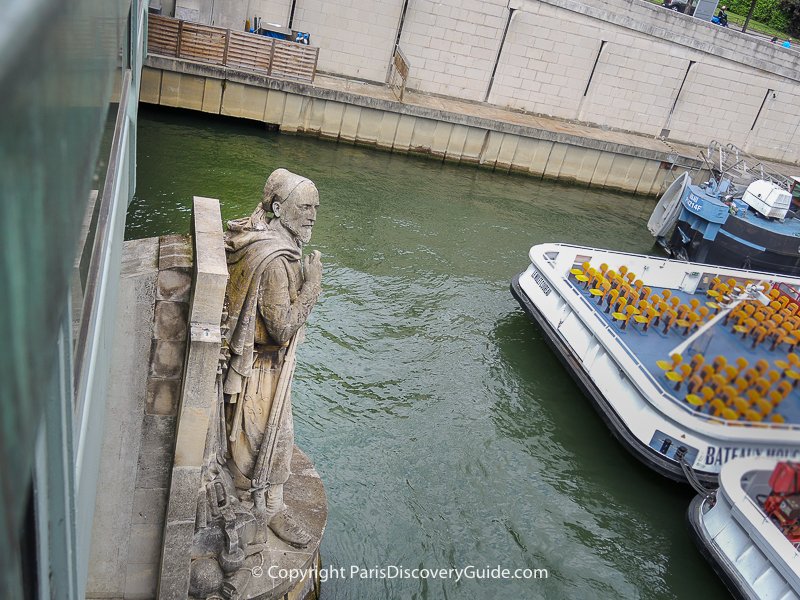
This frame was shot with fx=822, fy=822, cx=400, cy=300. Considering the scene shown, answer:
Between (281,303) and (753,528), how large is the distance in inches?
258

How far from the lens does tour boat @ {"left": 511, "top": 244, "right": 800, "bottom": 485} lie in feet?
36.8

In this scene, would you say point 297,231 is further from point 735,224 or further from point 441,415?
point 735,224

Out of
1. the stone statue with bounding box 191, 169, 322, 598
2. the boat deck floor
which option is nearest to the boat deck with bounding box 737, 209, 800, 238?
the boat deck floor

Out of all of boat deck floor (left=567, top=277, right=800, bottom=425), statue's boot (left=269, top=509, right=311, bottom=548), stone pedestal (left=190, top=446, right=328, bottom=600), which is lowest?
boat deck floor (left=567, top=277, right=800, bottom=425)

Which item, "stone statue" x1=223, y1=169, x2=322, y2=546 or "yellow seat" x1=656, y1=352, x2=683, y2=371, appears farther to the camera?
"yellow seat" x1=656, y1=352, x2=683, y2=371

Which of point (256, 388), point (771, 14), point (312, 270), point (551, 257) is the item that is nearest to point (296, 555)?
point (256, 388)

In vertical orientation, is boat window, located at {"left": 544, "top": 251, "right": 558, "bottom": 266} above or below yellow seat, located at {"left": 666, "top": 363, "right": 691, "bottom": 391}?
above

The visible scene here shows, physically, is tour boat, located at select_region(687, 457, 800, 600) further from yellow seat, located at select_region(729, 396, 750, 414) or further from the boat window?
the boat window

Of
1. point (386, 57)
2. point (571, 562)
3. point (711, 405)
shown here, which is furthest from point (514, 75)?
point (571, 562)

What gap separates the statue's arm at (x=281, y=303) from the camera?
17.6ft

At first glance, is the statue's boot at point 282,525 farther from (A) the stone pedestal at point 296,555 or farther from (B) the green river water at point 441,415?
(B) the green river water at point 441,415

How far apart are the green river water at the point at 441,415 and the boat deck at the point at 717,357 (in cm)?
126

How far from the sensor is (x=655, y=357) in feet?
42.0

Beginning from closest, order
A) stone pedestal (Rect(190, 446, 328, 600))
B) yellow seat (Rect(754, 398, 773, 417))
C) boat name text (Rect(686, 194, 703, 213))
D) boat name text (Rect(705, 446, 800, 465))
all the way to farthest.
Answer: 1. stone pedestal (Rect(190, 446, 328, 600))
2. boat name text (Rect(705, 446, 800, 465))
3. yellow seat (Rect(754, 398, 773, 417))
4. boat name text (Rect(686, 194, 703, 213))
